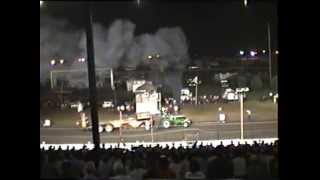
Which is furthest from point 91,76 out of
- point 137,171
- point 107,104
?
point 137,171

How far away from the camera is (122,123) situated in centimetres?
395

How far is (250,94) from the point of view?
381cm

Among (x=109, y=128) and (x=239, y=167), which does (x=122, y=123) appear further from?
(x=239, y=167)

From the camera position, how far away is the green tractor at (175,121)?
3873mm

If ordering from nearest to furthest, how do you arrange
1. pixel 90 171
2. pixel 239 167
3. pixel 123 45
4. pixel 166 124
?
pixel 239 167
pixel 90 171
pixel 166 124
pixel 123 45

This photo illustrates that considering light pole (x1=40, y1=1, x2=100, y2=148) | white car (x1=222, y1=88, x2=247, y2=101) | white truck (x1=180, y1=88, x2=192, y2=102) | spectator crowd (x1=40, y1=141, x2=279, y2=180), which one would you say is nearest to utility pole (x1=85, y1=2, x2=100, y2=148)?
light pole (x1=40, y1=1, x2=100, y2=148)

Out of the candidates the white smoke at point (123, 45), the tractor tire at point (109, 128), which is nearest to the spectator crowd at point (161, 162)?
the tractor tire at point (109, 128)

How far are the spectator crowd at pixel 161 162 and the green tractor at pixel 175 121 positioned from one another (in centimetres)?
16

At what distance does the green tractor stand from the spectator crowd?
0.16m

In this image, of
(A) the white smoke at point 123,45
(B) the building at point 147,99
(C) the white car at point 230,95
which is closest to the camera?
(C) the white car at point 230,95

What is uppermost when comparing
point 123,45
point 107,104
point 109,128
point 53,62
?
point 123,45

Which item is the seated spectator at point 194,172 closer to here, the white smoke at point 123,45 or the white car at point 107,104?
the white smoke at point 123,45

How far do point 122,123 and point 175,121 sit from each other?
1.23 ft

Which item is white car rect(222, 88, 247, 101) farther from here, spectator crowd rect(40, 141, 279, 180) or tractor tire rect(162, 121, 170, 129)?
tractor tire rect(162, 121, 170, 129)
